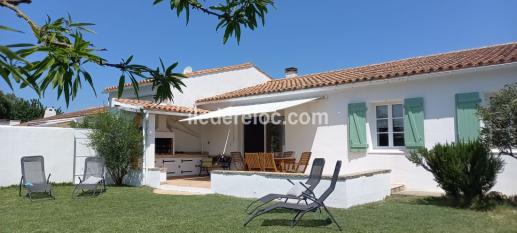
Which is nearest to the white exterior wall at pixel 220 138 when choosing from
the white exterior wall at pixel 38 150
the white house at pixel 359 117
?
the white house at pixel 359 117

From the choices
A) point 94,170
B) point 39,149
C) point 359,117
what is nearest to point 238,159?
point 359,117

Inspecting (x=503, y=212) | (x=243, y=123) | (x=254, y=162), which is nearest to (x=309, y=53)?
(x=243, y=123)

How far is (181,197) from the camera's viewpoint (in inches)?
661

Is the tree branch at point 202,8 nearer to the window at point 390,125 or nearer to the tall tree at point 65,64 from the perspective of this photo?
the tall tree at point 65,64

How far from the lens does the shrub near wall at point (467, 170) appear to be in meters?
13.3

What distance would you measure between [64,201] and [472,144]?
15268 millimetres

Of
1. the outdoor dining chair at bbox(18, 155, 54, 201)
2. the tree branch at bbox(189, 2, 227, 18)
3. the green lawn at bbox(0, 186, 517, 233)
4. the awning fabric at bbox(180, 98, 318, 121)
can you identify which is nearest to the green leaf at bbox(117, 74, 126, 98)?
the tree branch at bbox(189, 2, 227, 18)

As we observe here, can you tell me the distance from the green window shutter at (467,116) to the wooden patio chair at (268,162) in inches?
311

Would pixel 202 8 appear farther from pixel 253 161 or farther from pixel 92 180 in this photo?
pixel 92 180

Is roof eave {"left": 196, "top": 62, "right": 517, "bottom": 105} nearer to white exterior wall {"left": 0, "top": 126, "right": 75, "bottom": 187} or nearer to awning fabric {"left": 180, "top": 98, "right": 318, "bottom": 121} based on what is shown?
awning fabric {"left": 180, "top": 98, "right": 318, "bottom": 121}

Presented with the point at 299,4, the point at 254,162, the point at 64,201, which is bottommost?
the point at 64,201

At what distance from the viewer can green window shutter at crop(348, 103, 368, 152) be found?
18.5 meters

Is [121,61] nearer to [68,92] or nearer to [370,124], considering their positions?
[68,92]

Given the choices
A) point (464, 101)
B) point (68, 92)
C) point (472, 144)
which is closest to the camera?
point (68, 92)
